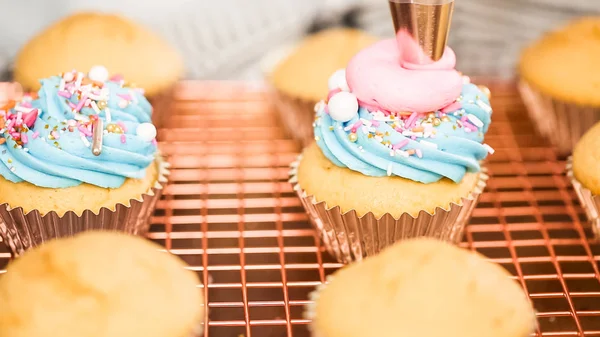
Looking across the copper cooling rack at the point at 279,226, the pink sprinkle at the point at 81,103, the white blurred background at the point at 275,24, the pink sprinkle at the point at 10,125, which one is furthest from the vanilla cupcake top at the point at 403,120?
the white blurred background at the point at 275,24

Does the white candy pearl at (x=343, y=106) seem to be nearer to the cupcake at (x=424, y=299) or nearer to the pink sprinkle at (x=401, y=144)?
the pink sprinkle at (x=401, y=144)

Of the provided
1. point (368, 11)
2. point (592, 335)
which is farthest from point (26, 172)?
point (368, 11)

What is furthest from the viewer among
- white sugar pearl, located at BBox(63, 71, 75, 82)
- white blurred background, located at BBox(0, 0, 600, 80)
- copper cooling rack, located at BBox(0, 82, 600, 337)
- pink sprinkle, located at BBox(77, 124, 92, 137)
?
white blurred background, located at BBox(0, 0, 600, 80)

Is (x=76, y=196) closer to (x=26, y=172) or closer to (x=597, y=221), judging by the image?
(x=26, y=172)

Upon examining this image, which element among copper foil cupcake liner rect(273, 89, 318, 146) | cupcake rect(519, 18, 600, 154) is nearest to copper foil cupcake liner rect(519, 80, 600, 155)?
cupcake rect(519, 18, 600, 154)

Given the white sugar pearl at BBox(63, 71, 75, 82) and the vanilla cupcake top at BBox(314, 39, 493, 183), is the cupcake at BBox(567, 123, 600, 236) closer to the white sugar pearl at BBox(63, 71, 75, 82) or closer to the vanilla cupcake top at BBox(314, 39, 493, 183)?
the vanilla cupcake top at BBox(314, 39, 493, 183)
